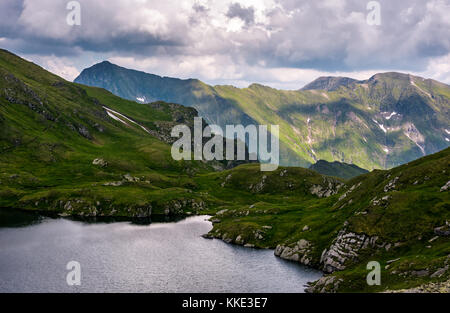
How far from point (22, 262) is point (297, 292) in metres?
76.1

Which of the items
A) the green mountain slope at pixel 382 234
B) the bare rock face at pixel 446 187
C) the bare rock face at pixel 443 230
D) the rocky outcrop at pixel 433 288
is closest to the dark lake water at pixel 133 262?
the green mountain slope at pixel 382 234

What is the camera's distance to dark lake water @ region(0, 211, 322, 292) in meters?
96.5

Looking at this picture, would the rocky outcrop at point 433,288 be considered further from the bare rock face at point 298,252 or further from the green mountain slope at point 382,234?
the bare rock face at point 298,252

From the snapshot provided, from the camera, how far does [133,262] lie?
386 ft

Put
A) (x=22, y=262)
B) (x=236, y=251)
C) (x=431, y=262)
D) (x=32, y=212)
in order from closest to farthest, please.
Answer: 1. (x=431, y=262)
2. (x=22, y=262)
3. (x=236, y=251)
4. (x=32, y=212)

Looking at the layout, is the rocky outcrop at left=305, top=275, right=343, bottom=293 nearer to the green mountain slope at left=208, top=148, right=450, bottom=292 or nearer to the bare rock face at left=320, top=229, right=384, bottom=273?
the green mountain slope at left=208, top=148, right=450, bottom=292

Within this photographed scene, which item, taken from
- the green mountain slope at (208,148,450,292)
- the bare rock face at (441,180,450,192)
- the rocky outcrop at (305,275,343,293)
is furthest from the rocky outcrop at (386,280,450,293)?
the bare rock face at (441,180,450,192)

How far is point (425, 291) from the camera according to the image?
63812 mm

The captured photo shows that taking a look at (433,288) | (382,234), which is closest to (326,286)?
(382,234)

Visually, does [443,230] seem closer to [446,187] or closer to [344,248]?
[446,187]

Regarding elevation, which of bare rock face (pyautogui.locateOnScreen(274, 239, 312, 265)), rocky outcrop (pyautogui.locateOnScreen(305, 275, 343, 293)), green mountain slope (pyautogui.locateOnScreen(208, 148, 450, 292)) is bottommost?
rocky outcrop (pyautogui.locateOnScreen(305, 275, 343, 293))

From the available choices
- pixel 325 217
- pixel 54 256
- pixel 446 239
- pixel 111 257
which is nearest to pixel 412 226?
pixel 446 239

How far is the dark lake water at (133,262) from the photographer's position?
96.5 metres
